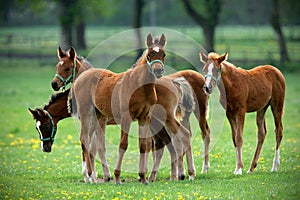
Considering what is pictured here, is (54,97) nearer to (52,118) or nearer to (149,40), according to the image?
(52,118)

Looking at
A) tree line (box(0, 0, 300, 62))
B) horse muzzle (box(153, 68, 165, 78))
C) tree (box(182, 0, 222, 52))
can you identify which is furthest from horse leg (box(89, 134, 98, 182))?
tree (box(182, 0, 222, 52))

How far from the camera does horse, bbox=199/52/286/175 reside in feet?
35.0

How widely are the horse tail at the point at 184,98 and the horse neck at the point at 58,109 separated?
7.57ft

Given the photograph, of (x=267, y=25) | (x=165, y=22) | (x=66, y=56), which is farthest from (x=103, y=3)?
(x=66, y=56)

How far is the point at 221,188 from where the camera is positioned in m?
9.33

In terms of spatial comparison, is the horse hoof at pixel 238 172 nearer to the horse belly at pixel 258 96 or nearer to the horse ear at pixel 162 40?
the horse belly at pixel 258 96

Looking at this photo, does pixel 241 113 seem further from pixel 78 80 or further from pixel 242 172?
pixel 78 80

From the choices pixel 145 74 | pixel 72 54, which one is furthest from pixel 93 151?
pixel 145 74

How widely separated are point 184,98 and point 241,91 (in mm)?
1129

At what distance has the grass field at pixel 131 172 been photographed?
29.8 ft

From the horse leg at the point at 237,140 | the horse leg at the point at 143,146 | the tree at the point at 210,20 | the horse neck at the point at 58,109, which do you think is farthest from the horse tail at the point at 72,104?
the tree at the point at 210,20

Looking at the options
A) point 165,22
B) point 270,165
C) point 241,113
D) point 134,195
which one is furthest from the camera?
point 165,22

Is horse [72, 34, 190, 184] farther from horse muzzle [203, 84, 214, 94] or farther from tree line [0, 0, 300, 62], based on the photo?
tree line [0, 0, 300, 62]

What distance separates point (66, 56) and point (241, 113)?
12.0 ft
